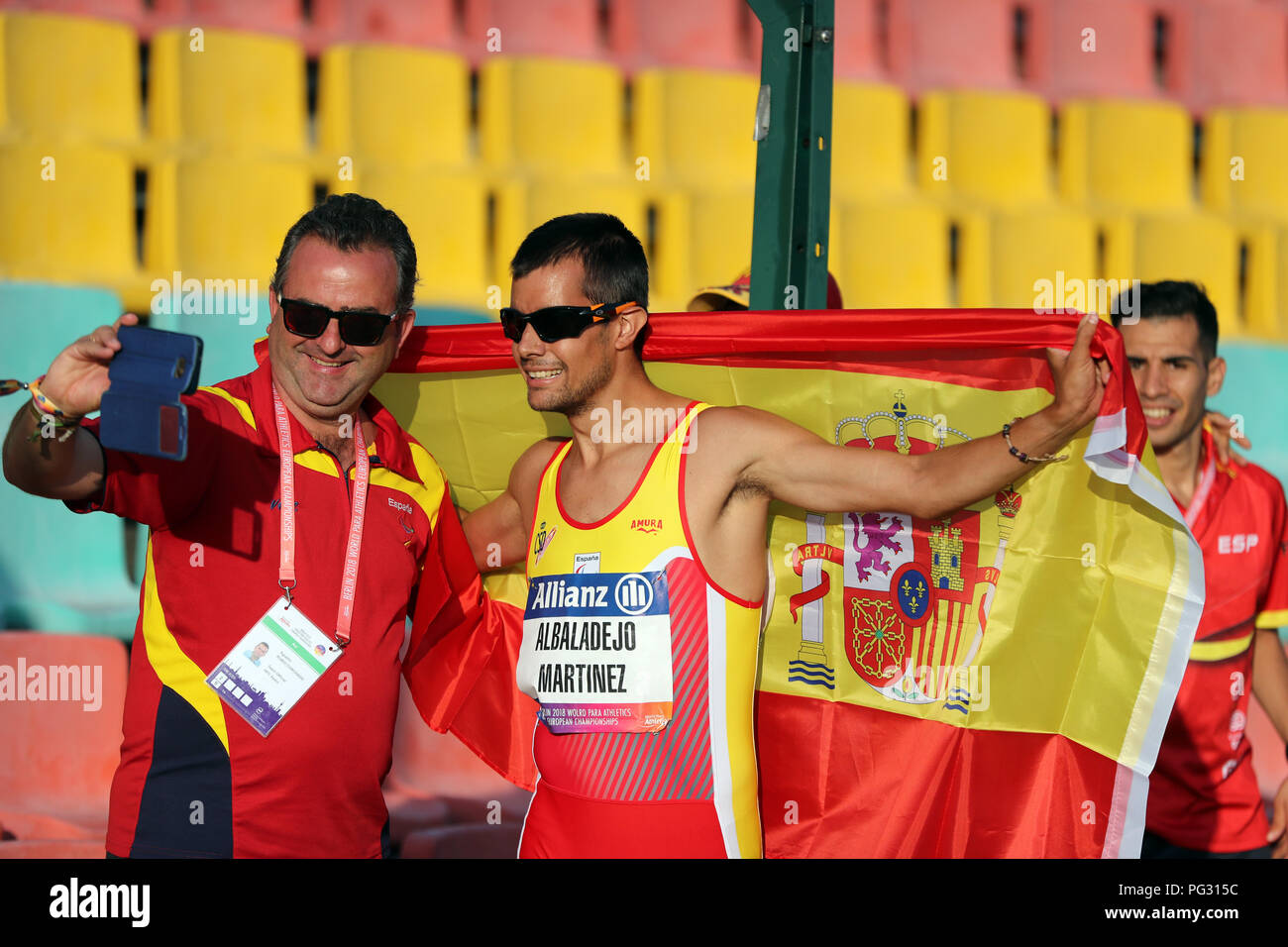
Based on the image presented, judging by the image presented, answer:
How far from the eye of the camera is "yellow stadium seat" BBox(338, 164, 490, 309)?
7.27 m

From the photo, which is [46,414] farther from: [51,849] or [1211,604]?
[1211,604]

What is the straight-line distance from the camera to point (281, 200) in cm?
707

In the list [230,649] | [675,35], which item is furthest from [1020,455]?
[675,35]

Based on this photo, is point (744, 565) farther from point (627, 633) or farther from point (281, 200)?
point (281, 200)

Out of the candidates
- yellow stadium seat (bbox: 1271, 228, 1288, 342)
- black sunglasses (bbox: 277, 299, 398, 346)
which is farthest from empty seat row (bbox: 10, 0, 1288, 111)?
black sunglasses (bbox: 277, 299, 398, 346)

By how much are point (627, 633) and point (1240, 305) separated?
24.2 ft

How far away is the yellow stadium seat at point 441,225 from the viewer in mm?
7273

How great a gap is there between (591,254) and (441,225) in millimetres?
4531

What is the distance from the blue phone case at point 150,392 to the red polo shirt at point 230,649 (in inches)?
9.9

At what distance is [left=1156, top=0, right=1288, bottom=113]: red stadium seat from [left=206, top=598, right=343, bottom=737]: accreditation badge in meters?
8.47

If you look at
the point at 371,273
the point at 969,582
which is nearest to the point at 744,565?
the point at 969,582

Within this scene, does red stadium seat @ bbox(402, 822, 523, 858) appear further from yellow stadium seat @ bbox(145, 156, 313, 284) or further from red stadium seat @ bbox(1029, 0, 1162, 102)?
red stadium seat @ bbox(1029, 0, 1162, 102)

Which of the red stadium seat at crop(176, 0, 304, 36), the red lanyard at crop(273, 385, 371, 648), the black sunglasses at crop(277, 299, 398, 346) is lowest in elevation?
the red lanyard at crop(273, 385, 371, 648)

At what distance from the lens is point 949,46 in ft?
28.5
